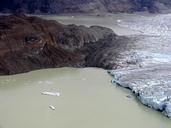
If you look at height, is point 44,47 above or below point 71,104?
above

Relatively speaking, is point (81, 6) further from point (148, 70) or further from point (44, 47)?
point (148, 70)

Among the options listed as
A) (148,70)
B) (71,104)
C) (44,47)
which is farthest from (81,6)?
(71,104)

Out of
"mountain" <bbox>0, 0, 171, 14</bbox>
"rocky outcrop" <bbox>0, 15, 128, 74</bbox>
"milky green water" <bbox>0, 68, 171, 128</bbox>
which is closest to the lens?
"milky green water" <bbox>0, 68, 171, 128</bbox>

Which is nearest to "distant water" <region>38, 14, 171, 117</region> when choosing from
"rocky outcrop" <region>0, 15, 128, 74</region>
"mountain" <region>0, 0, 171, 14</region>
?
"rocky outcrop" <region>0, 15, 128, 74</region>

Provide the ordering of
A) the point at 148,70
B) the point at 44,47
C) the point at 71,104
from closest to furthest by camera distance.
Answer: the point at 71,104 → the point at 148,70 → the point at 44,47

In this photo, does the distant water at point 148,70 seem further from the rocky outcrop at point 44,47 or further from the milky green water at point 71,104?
the rocky outcrop at point 44,47

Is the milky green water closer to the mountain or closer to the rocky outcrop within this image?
the rocky outcrop
